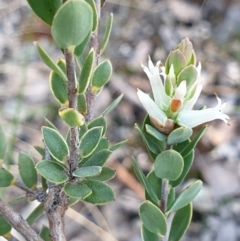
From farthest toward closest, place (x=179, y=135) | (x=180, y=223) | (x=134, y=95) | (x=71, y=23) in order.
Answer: (x=134, y=95) < (x=180, y=223) < (x=179, y=135) < (x=71, y=23)

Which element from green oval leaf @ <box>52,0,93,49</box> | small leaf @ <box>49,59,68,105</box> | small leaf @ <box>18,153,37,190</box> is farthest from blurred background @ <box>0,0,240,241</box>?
green oval leaf @ <box>52,0,93,49</box>

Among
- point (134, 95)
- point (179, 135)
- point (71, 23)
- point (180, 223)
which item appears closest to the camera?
point (71, 23)

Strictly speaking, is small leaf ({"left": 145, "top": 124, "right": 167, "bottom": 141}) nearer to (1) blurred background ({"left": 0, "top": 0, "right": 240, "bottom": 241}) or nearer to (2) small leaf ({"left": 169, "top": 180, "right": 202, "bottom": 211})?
(2) small leaf ({"left": 169, "top": 180, "right": 202, "bottom": 211})

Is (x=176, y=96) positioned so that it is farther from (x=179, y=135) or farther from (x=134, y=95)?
(x=134, y=95)

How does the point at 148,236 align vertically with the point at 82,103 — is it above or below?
below

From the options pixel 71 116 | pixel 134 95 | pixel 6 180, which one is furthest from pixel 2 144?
pixel 134 95

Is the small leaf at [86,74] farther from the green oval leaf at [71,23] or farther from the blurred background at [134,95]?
the blurred background at [134,95]

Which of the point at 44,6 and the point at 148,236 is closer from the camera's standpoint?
the point at 44,6
